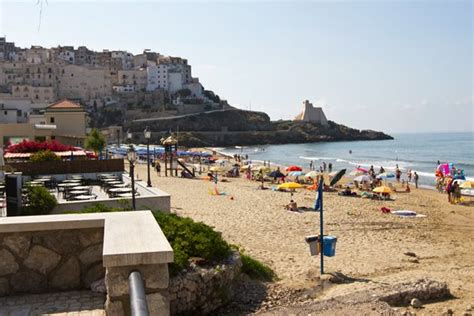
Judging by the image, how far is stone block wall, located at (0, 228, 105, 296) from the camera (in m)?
4.53

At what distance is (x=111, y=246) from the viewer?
3.26 metres

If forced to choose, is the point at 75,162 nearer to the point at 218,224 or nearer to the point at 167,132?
the point at 218,224

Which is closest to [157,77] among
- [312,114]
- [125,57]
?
[125,57]

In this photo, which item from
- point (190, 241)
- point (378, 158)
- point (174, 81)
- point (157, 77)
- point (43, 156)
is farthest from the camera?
point (174, 81)

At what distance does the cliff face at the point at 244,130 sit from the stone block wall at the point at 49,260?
9793cm

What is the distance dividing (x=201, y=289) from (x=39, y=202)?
5.84m

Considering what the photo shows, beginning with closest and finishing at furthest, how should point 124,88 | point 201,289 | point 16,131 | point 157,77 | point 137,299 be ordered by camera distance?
1. point 137,299
2. point 201,289
3. point 16,131
4. point 124,88
5. point 157,77

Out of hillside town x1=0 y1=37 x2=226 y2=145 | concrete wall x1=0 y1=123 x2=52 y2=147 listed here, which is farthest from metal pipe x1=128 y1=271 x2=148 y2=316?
hillside town x1=0 y1=37 x2=226 y2=145

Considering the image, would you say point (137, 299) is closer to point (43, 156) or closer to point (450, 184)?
point (43, 156)

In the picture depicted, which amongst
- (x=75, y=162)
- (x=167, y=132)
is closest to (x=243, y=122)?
(x=167, y=132)

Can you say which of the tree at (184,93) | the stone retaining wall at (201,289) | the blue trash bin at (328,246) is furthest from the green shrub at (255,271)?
the tree at (184,93)

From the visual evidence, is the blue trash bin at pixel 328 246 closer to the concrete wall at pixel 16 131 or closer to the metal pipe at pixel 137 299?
the metal pipe at pixel 137 299

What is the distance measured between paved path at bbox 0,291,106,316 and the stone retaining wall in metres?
1.64

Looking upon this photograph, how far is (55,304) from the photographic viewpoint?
436 centimetres
